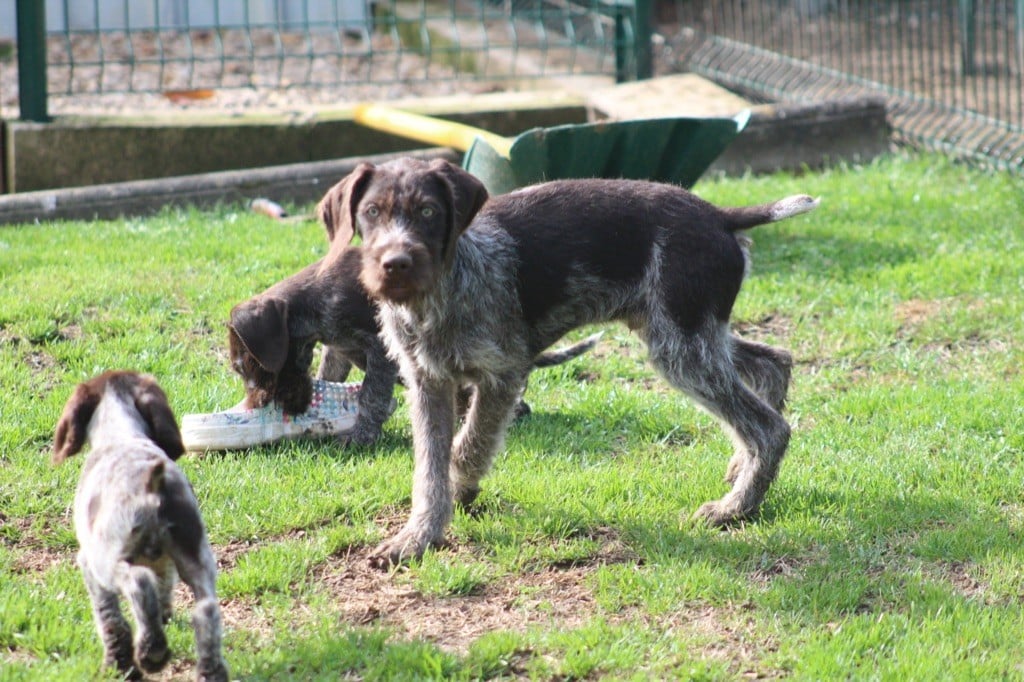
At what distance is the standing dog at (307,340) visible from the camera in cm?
626

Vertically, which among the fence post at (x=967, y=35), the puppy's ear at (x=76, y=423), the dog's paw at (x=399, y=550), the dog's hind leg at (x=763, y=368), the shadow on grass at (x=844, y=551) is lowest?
the shadow on grass at (x=844, y=551)

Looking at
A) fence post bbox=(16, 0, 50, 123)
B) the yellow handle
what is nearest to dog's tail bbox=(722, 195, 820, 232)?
the yellow handle

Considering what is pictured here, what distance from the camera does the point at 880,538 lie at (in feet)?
17.8

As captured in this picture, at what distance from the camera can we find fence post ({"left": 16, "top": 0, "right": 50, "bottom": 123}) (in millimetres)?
10125

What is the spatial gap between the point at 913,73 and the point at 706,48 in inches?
91.1

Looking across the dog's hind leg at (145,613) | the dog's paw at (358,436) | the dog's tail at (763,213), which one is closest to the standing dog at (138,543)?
the dog's hind leg at (145,613)

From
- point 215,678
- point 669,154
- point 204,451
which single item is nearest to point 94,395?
point 215,678

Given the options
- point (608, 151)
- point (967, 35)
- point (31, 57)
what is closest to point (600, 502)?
point (608, 151)

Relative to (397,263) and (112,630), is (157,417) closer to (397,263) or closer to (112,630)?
(112,630)

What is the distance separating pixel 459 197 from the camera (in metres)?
5.10

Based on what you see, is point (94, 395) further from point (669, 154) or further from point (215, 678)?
point (669, 154)

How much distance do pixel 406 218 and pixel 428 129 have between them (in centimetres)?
445

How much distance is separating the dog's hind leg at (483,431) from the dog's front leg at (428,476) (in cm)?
7

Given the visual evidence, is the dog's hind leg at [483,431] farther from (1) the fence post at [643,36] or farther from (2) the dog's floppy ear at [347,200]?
(1) the fence post at [643,36]
